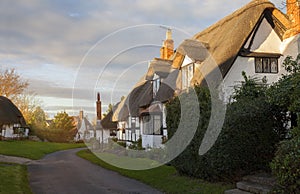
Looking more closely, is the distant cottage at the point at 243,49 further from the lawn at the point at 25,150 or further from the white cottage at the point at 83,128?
the white cottage at the point at 83,128

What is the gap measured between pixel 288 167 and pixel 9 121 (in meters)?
51.7

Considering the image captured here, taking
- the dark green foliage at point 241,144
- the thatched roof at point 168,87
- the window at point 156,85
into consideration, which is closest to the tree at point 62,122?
the window at point 156,85

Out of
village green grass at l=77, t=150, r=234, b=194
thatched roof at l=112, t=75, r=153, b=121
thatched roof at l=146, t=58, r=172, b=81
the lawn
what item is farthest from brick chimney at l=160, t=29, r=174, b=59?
village green grass at l=77, t=150, r=234, b=194

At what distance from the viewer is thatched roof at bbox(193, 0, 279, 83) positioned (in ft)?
58.3

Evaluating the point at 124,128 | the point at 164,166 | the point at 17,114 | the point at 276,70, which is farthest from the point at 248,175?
the point at 17,114

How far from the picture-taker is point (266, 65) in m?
19.0

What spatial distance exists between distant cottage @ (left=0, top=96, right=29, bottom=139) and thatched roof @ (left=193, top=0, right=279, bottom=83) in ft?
134

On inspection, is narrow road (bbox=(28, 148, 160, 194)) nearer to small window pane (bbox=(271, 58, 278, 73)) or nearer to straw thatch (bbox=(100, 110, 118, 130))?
small window pane (bbox=(271, 58, 278, 73))

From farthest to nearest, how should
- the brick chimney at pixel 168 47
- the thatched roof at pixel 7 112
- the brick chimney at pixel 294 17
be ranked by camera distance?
the thatched roof at pixel 7 112, the brick chimney at pixel 168 47, the brick chimney at pixel 294 17

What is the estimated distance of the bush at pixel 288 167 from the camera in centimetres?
732

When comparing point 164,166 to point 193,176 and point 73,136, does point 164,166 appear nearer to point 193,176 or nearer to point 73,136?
point 193,176

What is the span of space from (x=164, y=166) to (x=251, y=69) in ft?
24.6

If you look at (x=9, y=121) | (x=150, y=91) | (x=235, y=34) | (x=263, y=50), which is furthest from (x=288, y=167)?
(x=9, y=121)

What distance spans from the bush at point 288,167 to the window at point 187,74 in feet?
43.9
